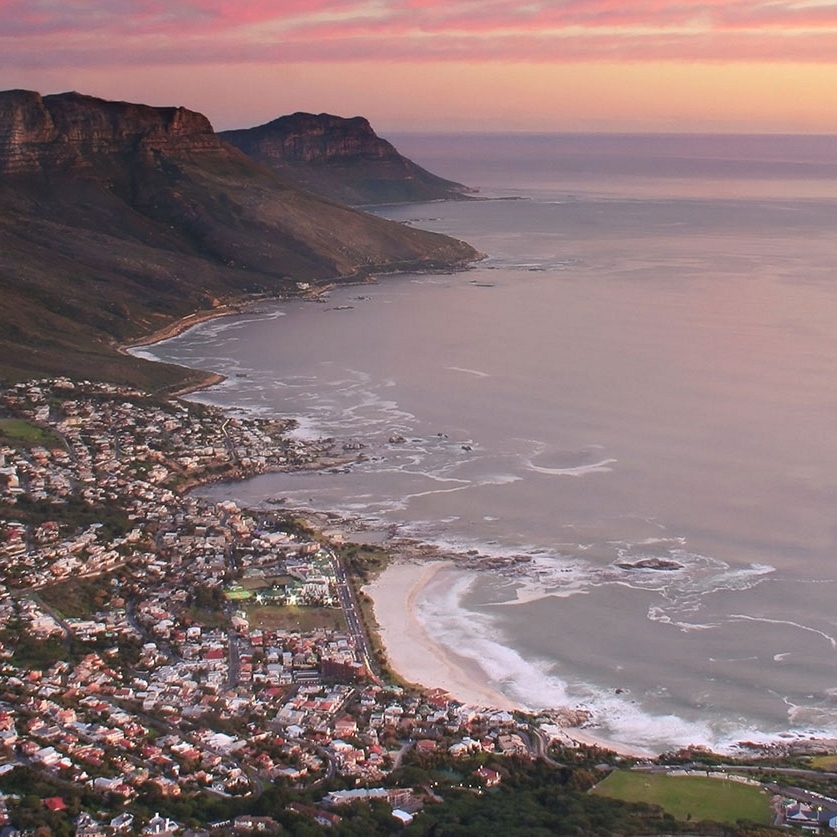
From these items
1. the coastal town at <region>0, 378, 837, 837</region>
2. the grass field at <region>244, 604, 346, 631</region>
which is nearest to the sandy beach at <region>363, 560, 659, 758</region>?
the coastal town at <region>0, 378, 837, 837</region>

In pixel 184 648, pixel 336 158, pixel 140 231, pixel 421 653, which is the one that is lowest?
pixel 421 653

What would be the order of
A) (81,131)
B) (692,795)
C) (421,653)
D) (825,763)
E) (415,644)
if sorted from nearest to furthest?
(692,795), (825,763), (421,653), (415,644), (81,131)

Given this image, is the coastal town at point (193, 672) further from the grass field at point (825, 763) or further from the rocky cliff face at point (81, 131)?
the rocky cliff face at point (81, 131)

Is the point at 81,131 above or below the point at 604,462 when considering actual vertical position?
above

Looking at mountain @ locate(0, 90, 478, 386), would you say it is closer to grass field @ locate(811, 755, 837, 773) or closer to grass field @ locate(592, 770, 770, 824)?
grass field @ locate(592, 770, 770, 824)

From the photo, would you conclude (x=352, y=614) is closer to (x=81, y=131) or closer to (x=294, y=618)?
(x=294, y=618)

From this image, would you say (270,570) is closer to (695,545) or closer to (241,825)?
(695,545)

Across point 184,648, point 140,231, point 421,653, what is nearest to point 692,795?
point 421,653
